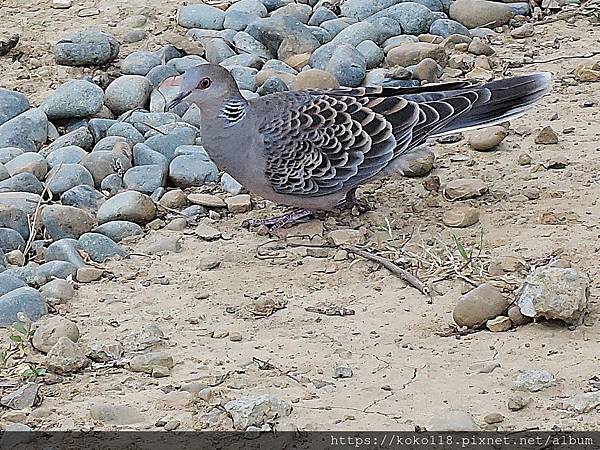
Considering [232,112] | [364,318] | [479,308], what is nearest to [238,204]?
[232,112]

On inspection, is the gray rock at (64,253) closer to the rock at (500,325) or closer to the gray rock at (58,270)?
the gray rock at (58,270)

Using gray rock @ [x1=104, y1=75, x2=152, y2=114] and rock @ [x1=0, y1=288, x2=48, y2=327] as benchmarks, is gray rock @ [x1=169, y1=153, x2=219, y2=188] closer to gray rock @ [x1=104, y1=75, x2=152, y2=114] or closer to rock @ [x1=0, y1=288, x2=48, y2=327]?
gray rock @ [x1=104, y1=75, x2=152, y2=114]

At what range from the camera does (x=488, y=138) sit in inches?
229

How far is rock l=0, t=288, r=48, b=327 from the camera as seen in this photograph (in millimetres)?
4312

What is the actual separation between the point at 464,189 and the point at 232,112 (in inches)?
43.4

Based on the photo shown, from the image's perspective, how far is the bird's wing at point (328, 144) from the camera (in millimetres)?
5211

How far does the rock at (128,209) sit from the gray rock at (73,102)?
43.5 inches

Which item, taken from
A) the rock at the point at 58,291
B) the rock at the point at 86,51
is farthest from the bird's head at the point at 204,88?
the rock at the point at 86,51

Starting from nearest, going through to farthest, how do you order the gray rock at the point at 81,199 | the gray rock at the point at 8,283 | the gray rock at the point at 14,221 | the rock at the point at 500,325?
the rock at the point at 500,325 < the gray rock at the point at 8,283 < the gray rock at the point at 14,221 < the gray rock at the point at 81,199

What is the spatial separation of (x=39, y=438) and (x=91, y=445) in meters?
0.18

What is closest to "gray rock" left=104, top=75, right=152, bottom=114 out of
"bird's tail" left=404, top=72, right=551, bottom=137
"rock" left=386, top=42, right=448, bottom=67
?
"rock" left=386, top=42, right=448, bottom=67

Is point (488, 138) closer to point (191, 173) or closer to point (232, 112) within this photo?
point (232, 112)

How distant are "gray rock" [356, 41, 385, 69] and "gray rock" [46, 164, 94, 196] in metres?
1.91

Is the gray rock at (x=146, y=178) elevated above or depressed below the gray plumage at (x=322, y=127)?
below
